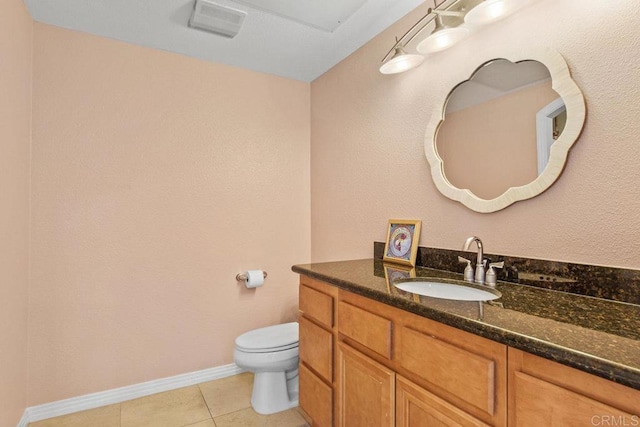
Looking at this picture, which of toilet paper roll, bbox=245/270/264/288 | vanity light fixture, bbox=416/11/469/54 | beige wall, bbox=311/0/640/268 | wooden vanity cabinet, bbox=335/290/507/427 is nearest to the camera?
wooden vanity cabinet, bbox=335/290/507/427

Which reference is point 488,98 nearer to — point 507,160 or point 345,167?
point 507,160

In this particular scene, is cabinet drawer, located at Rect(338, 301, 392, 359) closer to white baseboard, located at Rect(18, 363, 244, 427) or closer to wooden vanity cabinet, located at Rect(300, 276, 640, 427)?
wooden vanity cabinet, located at Rect(300, 276, 640, 427)

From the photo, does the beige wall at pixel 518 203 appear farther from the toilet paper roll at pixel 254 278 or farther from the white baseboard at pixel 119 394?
the white baseboard at pixel 119 394

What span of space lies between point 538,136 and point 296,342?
165cm

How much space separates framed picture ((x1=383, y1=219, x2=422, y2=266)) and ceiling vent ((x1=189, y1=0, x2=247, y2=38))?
59.1 inches

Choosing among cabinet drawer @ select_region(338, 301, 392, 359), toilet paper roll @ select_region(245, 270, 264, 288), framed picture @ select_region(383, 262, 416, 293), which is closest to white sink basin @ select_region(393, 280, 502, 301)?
framed picture @ select_region(383, 262, 416, 293)

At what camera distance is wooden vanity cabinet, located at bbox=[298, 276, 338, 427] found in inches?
60.9

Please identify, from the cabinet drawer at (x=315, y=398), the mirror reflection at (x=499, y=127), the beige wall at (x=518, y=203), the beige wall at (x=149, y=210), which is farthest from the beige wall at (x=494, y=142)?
the beige wall at (x=149, y=210)

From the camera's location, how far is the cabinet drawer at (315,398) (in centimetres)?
155

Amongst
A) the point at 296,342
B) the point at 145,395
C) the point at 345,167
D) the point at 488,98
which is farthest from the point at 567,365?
the point at 145,395

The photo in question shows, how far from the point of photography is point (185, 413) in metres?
1.99

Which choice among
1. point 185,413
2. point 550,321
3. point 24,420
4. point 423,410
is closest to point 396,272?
point 423,410

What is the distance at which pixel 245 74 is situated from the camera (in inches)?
102

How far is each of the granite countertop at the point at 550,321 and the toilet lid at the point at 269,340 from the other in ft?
2.60
